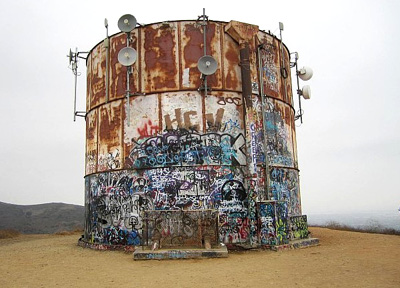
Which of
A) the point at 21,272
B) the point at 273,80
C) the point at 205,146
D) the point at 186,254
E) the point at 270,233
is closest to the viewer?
the point at 21,272

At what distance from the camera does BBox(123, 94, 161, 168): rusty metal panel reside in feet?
45.5

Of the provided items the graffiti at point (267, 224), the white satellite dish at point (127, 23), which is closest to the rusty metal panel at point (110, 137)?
the white satellite dish at point (127, 23)

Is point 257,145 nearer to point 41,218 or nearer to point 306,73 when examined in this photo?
point 306,73

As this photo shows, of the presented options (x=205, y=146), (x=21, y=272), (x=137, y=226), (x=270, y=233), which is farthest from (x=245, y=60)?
(x=21, y=272)

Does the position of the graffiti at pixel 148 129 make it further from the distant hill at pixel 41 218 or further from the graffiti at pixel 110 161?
the distant hill at pixel 41 218

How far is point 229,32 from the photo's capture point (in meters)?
14.3

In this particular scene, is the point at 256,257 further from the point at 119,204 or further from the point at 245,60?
the point at 245,60

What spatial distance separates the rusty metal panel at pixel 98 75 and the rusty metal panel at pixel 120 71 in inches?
21.8

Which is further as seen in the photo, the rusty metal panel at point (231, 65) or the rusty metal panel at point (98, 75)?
the rusty metal panel at point (98, 75)

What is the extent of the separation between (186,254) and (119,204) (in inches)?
160

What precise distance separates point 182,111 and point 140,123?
5.57 feet

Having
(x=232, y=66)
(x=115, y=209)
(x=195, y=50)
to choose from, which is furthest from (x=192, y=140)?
(x=115, y=209)

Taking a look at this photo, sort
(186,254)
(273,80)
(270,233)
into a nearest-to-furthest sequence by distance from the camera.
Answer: (186,254) < (270,233) < (273,80)

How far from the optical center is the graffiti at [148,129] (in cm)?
1381
